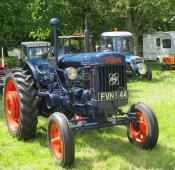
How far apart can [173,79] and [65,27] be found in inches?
258

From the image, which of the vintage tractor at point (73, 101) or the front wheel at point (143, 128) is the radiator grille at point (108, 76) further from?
the front wheel at point (143, 128)

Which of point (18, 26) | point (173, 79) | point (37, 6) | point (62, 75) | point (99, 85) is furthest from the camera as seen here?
point (37, 6)

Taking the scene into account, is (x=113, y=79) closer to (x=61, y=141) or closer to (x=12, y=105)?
(x=61, y=141)

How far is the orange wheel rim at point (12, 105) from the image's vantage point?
761 centimetres

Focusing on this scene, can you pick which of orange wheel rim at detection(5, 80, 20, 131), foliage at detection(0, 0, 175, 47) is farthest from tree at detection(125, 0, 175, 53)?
orange wheel rim at detection(5, 80, 20, 131)

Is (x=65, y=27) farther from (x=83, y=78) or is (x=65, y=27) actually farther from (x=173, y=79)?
(x=83, y=78)

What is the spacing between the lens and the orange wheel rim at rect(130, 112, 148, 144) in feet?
22.1

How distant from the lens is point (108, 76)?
6441 mm

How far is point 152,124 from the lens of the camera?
21.4ft

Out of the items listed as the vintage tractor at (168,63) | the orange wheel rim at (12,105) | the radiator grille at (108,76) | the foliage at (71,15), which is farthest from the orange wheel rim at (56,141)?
the vintage tractor at (168,63)

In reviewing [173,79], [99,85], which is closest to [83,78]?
[99,85]

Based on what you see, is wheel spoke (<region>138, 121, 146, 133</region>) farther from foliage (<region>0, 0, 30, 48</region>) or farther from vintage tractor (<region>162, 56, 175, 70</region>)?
vintage tractor (<region>162, 56, 175, 70</region>)

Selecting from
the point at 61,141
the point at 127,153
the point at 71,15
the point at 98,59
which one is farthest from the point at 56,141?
the point at 71,15

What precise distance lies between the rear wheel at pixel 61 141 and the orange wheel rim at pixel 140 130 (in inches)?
54.2
